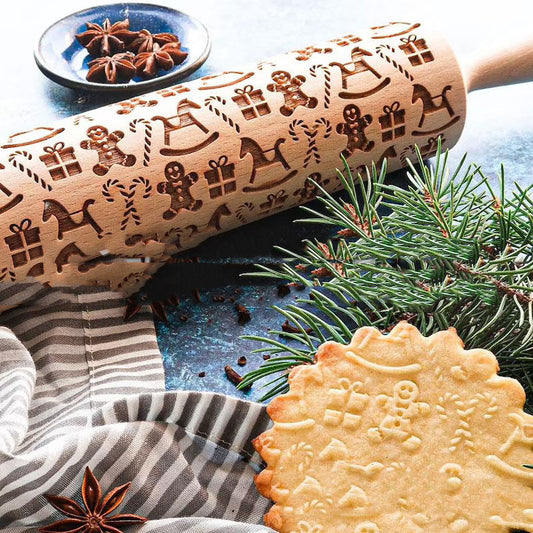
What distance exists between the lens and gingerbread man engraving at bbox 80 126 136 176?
3.52ft

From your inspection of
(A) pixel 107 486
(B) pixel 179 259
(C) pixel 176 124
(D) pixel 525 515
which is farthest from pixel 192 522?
(C) pixel 176 124

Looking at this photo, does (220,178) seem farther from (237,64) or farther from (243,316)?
(237,64)

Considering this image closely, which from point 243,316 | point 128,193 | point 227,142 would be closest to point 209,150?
point 227,142

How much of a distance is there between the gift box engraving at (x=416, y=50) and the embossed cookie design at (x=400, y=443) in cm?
61

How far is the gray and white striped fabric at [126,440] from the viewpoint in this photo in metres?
0.85

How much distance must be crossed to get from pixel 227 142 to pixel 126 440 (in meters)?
0.45

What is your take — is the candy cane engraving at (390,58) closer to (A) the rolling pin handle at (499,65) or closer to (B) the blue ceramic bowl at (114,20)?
(A) the rolling pin handle at (499,65)

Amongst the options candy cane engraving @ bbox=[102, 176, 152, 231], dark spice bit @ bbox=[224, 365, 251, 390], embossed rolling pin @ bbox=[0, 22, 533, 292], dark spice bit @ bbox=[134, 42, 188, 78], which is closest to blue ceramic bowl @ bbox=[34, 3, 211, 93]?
dark spice bit @ bbox=[134, 42, 188, 78]

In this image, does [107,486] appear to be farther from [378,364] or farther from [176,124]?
[176,124]

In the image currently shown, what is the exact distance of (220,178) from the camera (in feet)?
3.68

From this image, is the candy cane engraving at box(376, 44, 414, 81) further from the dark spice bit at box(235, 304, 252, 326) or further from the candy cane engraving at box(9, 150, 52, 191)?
the candy cane engraving at box(9, 150, 52, 191)

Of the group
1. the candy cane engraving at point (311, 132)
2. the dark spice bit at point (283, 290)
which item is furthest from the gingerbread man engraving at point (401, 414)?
the candy cane engraving at point (311, 132)

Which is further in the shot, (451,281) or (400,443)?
(451,281)

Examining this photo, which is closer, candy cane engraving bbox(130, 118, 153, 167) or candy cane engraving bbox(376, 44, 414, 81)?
candy cane engraving bbox(130, 118, 153, 167)
